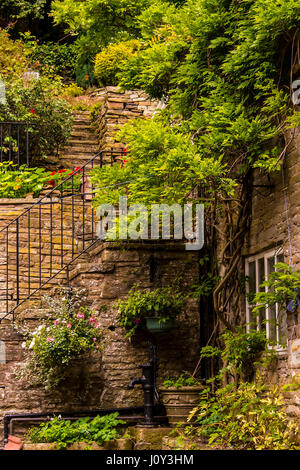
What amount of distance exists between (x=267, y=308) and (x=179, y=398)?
1.60 metres

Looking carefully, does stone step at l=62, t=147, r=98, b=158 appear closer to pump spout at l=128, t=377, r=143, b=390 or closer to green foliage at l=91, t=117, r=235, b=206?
green foliage at l=91, t=117, r=235, b=206

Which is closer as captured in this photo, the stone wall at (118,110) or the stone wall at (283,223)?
the stone wall at (283,223)

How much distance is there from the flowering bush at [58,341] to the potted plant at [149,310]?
13.8 inches

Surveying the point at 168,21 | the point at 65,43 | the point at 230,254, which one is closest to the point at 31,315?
the point at 230,254

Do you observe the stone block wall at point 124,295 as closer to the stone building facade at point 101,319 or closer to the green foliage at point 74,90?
the stone building facade at point 101,319

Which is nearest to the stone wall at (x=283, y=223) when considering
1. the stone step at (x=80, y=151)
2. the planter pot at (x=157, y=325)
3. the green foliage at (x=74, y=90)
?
the planter pot at (x=157, y=325)

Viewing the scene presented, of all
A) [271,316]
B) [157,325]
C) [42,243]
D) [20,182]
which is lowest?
[157,325]

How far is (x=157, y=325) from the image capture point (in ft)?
26.8

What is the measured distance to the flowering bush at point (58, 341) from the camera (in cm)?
784

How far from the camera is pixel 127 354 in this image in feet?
27.3

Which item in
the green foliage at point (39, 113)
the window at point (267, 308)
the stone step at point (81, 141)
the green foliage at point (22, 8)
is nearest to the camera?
the window at point (267, 308)

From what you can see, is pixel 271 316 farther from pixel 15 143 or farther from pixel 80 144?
pixel 80 144

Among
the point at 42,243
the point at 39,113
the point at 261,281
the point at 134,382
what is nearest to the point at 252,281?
the point at 261,281

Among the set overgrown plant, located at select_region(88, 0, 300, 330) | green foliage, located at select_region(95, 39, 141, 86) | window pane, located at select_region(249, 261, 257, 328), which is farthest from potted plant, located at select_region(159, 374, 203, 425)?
green foliage, located at select_region(95, 39, 141, 86)
